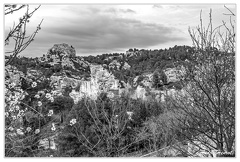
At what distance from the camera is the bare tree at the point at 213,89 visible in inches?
91.0

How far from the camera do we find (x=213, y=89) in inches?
94.3

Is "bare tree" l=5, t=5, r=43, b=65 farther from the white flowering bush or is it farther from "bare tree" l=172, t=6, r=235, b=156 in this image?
"bare tree" l=172, t=6, r=235, b=156

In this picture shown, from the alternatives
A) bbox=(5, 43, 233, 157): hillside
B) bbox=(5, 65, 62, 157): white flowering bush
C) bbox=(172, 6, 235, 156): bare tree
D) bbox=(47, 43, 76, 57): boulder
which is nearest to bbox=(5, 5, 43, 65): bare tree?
bbox=(5, 43, 233, 157): hillside

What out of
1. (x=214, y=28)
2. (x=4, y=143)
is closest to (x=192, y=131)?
(x=214, y=28)

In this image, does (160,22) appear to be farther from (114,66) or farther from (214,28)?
(114,66)

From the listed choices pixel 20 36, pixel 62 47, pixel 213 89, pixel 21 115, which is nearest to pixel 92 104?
pixel 62 47

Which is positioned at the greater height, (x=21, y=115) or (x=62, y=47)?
(x=62, y=47)

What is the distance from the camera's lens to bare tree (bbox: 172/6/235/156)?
7.58 ft

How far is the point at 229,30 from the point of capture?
243 cm

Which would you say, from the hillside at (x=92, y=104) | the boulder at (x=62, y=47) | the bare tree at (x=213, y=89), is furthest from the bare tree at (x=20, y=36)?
the boulder at (x=62, y=47)

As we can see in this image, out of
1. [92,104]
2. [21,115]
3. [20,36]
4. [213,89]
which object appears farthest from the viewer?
[92,104]

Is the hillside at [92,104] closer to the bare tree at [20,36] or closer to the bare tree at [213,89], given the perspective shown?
the bare tree at [213,89]

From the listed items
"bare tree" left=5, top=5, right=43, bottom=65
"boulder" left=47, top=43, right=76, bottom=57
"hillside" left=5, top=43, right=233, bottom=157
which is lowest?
"hillside" left=5, top=43, right=233, bottom=157

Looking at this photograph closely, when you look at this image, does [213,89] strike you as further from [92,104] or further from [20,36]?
[92,104]
